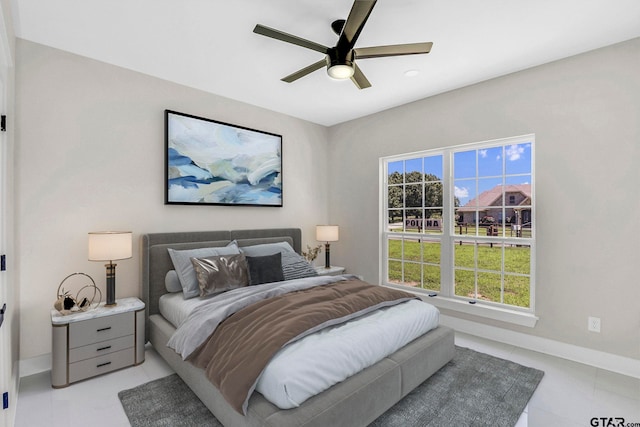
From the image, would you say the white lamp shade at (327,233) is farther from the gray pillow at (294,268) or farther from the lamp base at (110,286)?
the lamp base at (110,286)

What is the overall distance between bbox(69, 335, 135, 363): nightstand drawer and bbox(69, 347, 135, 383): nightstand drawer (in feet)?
0.10

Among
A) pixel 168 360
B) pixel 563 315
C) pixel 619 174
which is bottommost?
pixel 168 360

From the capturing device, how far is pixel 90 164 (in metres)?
2.88

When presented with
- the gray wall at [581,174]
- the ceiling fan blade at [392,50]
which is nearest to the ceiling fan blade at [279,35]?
the ceiling fan blade at [392,50]

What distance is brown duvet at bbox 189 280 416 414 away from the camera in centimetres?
172

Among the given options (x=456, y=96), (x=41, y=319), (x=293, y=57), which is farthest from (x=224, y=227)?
(x=456, y=96)

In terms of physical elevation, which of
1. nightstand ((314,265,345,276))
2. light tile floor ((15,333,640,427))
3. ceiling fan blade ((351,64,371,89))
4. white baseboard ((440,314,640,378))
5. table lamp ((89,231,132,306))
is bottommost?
light tile floor ((15,333,640,427))

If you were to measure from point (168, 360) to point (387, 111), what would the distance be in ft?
12.4

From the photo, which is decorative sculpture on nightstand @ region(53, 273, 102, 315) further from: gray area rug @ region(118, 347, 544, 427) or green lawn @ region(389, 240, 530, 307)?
green lawn @ region(389, 240, 530, 307)

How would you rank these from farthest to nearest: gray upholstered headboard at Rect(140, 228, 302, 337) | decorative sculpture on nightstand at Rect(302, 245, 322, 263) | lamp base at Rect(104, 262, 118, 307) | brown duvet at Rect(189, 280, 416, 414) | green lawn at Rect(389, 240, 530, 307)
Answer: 1. decorative sculpture on nightstand at Rect(302, 245, 322, 263)
2. green lawn at Rect(389, 240, 530, 307)
3. gray upholstered headboard at Rect(140, 228, 302, 337)
4. lamp base at Rect(104, 262, 118, 307)
5. brown duvet at Rect(189, 280, 416, 414)

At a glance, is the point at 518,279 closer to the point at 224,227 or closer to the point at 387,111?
the point at 387,111

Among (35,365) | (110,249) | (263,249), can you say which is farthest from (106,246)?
(263,249)

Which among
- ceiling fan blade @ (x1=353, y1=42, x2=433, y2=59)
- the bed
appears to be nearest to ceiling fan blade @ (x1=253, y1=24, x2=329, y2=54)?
ceiling fan blade @ (x1=353, y1=42, x2=433, y2=59)

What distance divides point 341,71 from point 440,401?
241 centimetres
